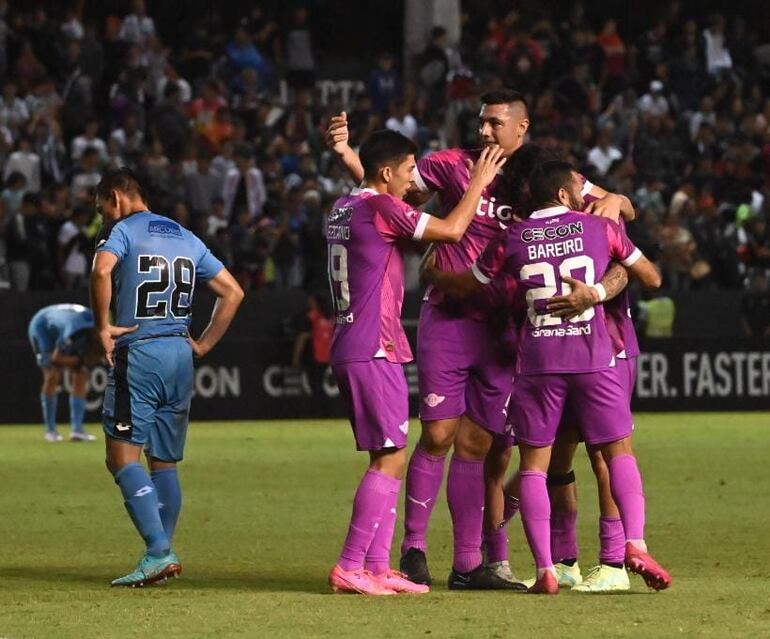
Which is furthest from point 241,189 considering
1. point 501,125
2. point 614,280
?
point 614,280

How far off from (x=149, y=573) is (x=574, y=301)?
2.49 metres

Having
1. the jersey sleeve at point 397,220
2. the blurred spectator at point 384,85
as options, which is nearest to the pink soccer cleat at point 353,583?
the jersey sleeve at point 397,220

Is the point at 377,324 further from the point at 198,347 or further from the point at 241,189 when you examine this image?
the point at 241,189

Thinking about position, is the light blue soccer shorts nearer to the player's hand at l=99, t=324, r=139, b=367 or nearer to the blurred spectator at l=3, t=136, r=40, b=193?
the player's hand at l=99, t=324, r=139, b=367

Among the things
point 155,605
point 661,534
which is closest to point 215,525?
point 661,534

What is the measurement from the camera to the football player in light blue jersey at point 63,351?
777 inches

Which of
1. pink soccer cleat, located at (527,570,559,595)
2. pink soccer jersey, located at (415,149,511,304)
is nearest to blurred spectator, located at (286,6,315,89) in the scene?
pink soccer jersey, located at (415,149,511,304)

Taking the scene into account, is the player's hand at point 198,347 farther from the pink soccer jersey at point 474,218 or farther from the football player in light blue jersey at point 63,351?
the football player in light blue jersey at point 63,351

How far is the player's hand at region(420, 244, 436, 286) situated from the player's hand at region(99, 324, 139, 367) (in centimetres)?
151

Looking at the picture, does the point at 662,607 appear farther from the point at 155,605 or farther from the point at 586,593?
the point at 155,605

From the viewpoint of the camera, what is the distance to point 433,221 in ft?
28.0

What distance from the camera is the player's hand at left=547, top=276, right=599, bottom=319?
8336 millimetres

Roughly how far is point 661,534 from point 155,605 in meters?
4.04

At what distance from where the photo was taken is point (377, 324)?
8.63 meters
